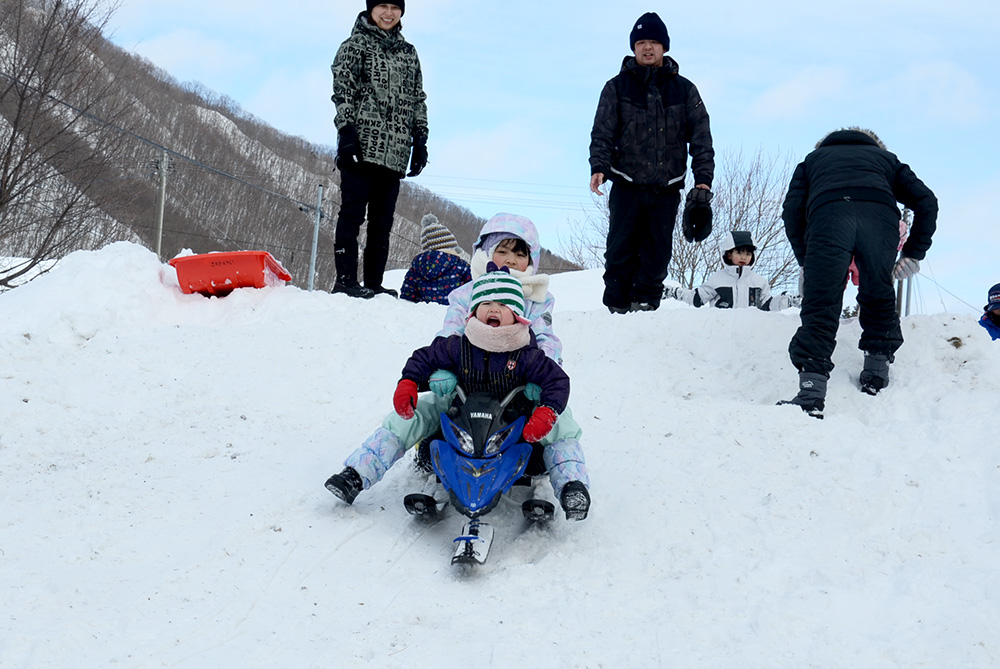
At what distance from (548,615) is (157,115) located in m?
53.5

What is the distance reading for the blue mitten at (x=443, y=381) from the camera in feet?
11.7

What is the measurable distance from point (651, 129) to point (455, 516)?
4.00m

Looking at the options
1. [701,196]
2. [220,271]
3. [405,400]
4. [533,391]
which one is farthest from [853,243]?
[220,271]

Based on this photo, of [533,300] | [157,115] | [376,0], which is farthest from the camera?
[157,115]

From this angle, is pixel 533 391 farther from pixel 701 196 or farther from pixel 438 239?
pixel 438 239

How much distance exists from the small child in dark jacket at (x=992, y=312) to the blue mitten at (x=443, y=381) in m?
5.25

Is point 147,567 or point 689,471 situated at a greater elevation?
point 689,471

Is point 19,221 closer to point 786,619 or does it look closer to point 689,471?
point 689,471

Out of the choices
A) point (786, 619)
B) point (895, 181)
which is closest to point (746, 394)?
point (895, 181)

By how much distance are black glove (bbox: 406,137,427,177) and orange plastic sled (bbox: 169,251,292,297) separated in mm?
1369

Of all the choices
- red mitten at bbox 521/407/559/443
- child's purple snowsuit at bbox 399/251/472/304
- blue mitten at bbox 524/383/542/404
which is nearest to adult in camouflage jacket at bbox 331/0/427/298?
child's purple snowsuit at bbox 399/251/472/304

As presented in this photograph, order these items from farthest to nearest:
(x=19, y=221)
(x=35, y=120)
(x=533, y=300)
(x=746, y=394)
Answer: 1. (x=19, y=221)
2. (x=35, y=120)
3. (x=746, y=394)
4. (x=533, y=300)

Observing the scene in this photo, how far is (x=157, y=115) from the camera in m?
49.9

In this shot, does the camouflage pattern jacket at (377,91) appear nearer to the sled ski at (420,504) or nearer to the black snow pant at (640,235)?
the black snow pant at (640,235)
